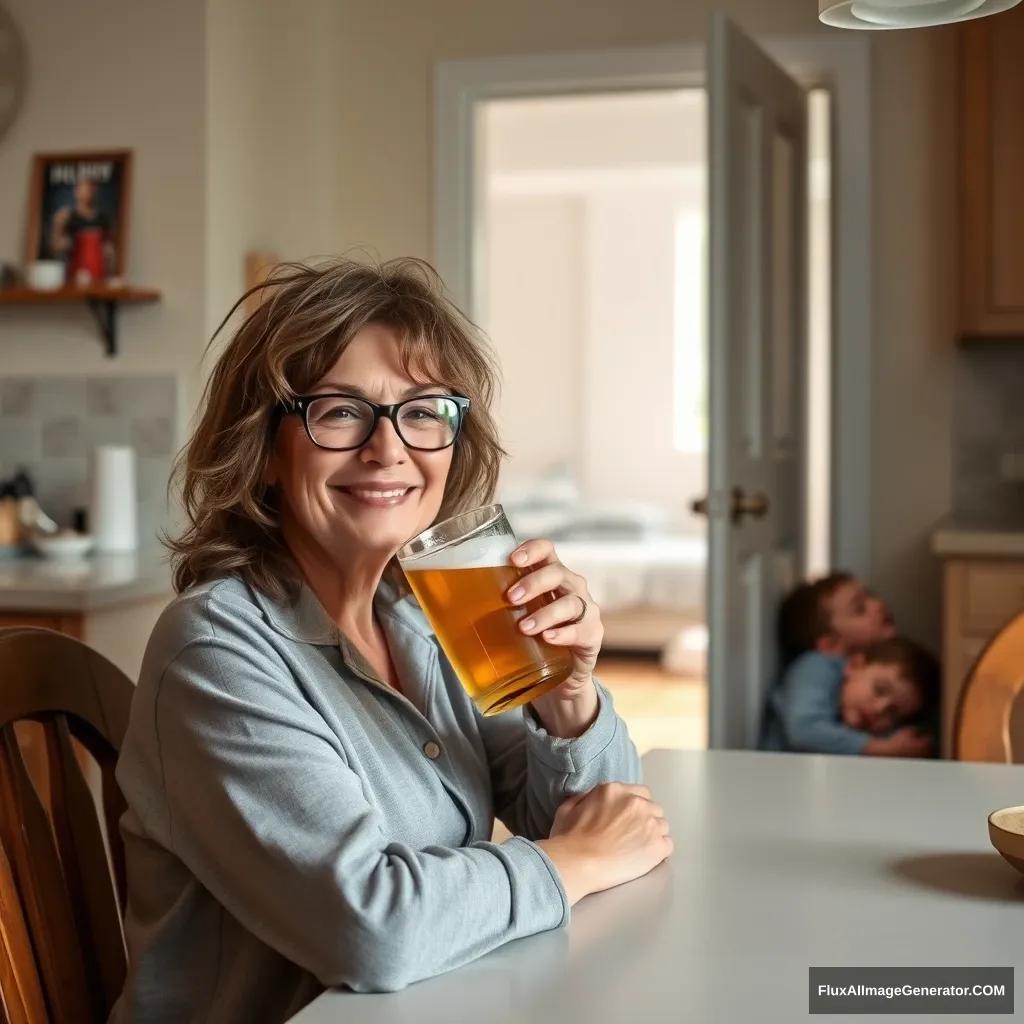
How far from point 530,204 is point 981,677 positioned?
744 cm

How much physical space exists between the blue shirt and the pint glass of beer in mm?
2343

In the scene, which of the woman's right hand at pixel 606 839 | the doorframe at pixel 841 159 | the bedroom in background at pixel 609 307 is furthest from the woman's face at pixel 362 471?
the bedroom in background at pixel 609 307

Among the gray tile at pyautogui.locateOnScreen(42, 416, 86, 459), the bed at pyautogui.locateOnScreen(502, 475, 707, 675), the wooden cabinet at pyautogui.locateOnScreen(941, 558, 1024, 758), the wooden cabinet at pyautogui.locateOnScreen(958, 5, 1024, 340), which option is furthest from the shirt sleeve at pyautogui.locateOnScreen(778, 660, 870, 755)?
the bed at pyautogui.locateOnScreen(502, 475, 707, 675)

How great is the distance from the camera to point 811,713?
338cm

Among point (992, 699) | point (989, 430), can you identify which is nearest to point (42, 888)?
point (992, 699)

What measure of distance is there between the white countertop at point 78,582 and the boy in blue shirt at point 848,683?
152 cm

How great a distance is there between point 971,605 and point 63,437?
2.25 m

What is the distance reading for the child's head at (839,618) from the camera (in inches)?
136

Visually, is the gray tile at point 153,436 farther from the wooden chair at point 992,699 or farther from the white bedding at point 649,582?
the white bedding at point 649,582

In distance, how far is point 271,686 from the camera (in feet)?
3.58

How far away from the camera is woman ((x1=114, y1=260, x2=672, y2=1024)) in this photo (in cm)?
99

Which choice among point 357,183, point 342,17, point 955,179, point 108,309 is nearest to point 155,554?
point 108,309

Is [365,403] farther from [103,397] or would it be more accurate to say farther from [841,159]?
[841,159]

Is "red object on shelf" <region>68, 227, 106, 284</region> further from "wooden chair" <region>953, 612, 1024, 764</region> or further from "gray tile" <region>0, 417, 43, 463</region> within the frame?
"wooden chair" <region>953, 612, 1024, 764</region>
